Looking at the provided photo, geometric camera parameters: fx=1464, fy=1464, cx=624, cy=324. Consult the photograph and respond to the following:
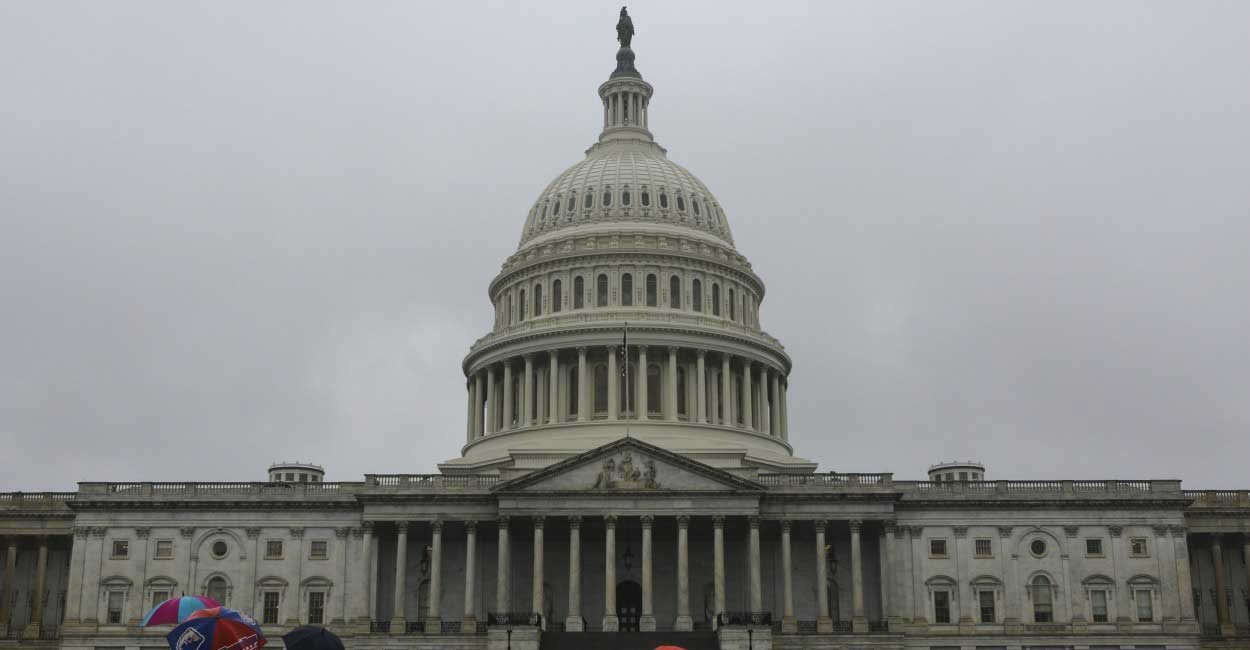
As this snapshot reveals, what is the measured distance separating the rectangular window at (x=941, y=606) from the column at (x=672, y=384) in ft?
77.4

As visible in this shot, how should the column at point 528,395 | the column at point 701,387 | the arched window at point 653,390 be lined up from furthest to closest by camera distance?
the column at point 528,395 → the arched window at point 653,390 → the column at point 701,387

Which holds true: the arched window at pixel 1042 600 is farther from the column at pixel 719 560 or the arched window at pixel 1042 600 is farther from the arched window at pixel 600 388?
the arched window at pixel 600 388

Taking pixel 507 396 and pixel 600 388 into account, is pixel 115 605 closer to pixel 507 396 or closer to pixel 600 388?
pixel 507 396

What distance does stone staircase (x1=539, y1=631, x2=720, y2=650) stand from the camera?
7894 cm

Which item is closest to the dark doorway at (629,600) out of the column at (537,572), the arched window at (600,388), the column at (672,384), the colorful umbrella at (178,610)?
the column at (537,572)

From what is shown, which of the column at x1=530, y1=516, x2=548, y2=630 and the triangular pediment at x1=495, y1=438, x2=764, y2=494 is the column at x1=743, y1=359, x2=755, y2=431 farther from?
the column at x1=530, y1=516, x2=548, y2=630

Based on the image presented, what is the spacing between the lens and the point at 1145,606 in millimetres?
88625

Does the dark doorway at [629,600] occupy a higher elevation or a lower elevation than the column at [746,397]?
lower

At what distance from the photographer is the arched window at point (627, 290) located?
360ft

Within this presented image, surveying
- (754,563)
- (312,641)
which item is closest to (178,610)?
(312,641)

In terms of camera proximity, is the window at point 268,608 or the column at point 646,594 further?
the window at point 268,608

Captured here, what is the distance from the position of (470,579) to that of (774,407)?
33.5m

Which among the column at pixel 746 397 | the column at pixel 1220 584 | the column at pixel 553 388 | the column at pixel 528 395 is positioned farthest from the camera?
the column at pixel 746 397

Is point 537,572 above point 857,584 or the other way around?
above
